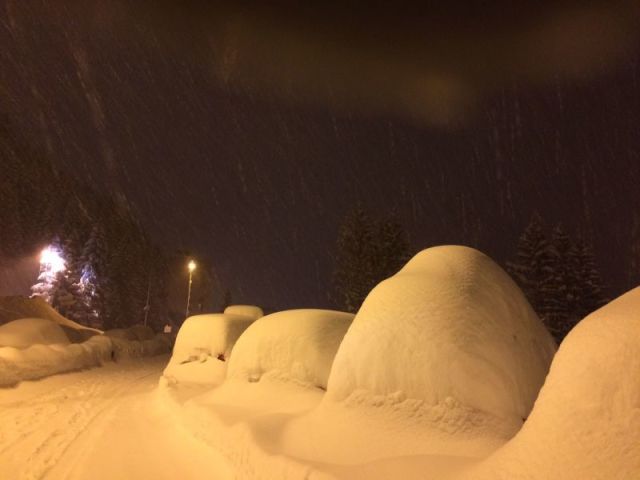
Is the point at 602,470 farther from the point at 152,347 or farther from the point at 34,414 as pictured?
the point at 152,347

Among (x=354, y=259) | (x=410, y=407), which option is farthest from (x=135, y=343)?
(x=410, y=407)

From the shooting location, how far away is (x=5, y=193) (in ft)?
124

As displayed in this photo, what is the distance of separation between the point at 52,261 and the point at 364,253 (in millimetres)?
28339

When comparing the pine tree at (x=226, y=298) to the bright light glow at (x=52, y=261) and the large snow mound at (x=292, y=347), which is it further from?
the large snow mound at (x=292, y=347)

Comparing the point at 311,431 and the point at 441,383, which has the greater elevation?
the point at 441,383

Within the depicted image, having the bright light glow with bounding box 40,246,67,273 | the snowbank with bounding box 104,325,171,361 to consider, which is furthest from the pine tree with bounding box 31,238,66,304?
the snowbank with bounding box 104,325,171,361

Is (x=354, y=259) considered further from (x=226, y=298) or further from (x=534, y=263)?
(x=226, y=298)

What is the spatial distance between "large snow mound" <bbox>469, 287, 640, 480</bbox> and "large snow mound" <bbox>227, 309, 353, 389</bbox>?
16.8ft

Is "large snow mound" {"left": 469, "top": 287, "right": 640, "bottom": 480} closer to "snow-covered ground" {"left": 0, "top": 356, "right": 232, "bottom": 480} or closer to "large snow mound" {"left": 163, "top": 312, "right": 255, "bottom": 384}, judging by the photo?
"snow-covered ground" {"left": 0, "top": 356, "right": 232, "bottom": 480}

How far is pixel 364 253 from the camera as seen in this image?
40219 millimetres

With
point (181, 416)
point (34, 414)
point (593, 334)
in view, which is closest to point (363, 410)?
point (593, 334)

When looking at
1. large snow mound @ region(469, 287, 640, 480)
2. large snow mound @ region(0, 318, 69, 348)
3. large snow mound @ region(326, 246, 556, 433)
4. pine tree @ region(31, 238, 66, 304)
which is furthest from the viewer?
pine tree @ region(31, 238, 66, 304)

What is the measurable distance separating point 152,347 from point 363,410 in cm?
3100

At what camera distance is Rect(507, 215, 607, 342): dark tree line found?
28.7m
